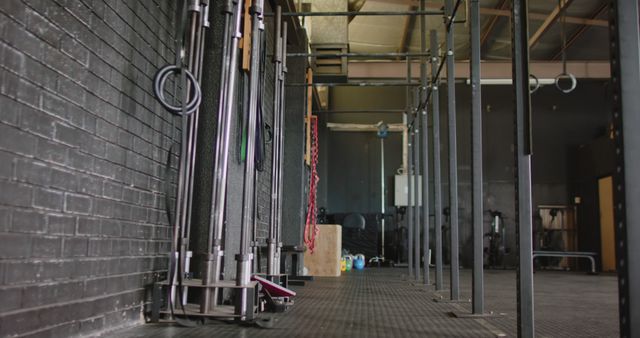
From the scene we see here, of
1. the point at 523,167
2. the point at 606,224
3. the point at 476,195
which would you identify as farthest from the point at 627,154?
the point at 606,224

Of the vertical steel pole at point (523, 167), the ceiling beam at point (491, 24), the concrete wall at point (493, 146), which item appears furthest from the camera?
the concrete wall at point (493, 146)

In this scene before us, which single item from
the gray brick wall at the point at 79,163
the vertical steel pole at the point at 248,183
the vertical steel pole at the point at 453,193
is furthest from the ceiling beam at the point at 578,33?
the gray brick wall at the point at 79,163

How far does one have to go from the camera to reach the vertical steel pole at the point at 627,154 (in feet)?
4.43

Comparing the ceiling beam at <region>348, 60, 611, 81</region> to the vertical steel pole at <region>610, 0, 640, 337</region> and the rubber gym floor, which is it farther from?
the vertical steel pole at <region>610, 0, 640, 337</region>

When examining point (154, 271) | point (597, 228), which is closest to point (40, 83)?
point (154, 271)

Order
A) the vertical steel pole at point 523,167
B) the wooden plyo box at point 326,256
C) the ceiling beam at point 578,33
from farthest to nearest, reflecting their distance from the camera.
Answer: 1. the ceiling beam at point 578,33
2. the wooden plyo box at point 326,256
3. the vertical steel pole at point 523,167

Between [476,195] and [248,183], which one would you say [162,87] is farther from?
[476,195]

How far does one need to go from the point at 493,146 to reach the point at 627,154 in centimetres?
1054

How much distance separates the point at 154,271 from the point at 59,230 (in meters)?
0.94

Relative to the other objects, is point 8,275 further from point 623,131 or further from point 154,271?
point 623,131

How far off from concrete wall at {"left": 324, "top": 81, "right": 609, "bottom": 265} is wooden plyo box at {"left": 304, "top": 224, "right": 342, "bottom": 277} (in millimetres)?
4827

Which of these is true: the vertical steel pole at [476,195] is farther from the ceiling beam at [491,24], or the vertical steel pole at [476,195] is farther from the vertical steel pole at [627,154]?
the ceiling beam at [491,24]

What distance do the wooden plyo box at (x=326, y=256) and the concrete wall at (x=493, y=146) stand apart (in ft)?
15.8

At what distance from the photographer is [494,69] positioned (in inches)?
372
